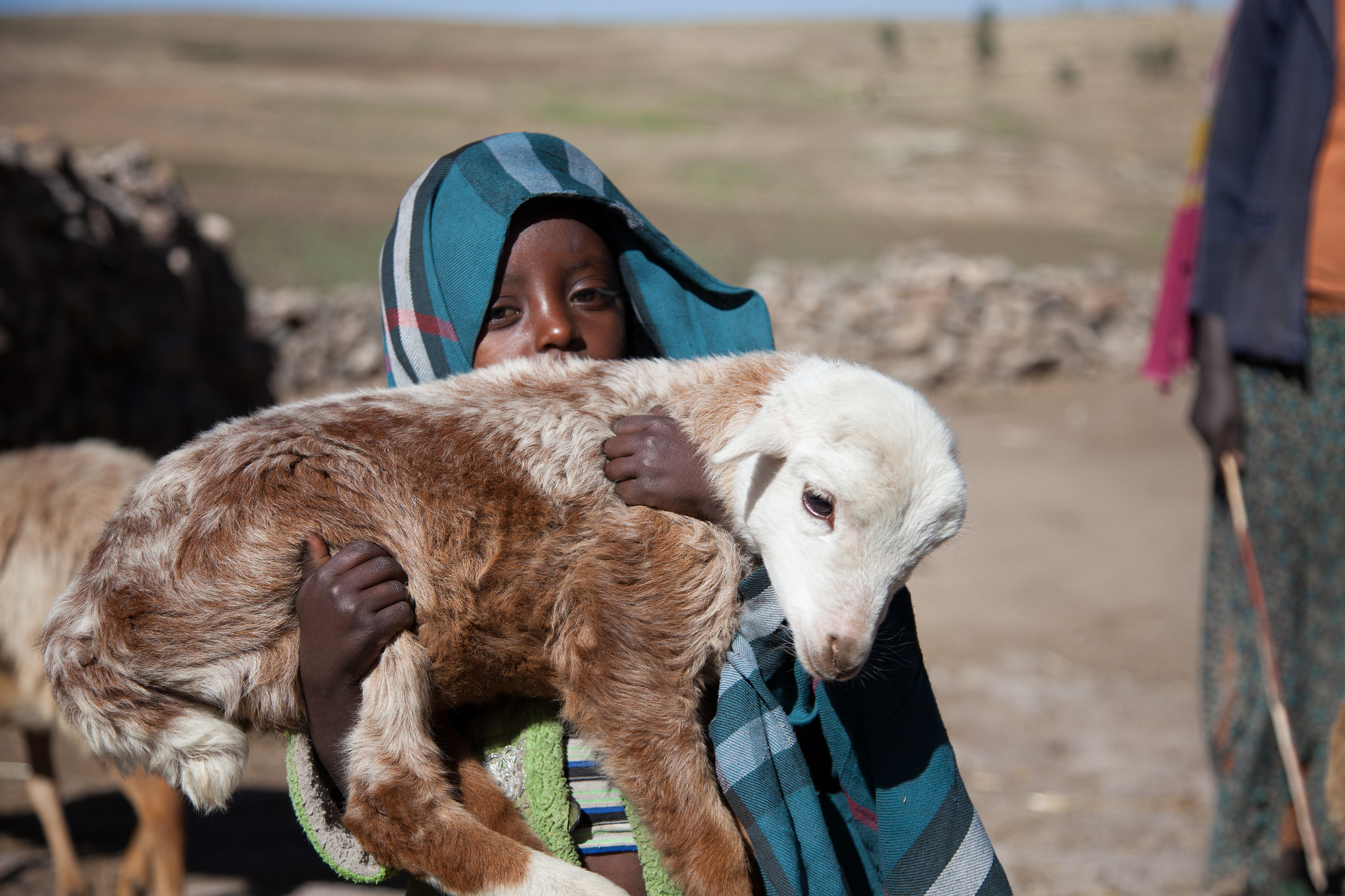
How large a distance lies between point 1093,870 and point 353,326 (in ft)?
36.2

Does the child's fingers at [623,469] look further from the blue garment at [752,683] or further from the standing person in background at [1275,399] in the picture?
the standing person in background at [1275,399]

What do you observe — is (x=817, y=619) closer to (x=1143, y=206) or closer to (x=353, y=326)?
(x=353, y=326)

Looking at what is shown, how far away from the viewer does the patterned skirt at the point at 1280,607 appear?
11.7 feet

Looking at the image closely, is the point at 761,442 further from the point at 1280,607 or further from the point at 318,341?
the point at 318,341

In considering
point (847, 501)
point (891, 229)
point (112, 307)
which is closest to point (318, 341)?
point (112, 307)

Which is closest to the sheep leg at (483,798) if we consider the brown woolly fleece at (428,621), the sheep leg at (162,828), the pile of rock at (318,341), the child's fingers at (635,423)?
the brown woolly fleece at (428,621)

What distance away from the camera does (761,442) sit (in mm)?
1724

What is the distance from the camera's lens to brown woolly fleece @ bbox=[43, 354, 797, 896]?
1617 mm

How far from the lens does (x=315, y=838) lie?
172 cm

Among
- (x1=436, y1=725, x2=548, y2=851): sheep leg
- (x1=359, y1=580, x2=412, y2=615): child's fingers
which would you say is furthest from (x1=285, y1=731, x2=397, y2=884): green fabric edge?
(x1=359, y1=580, x2=412, y2=615): child's fingers

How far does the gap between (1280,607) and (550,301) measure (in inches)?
124

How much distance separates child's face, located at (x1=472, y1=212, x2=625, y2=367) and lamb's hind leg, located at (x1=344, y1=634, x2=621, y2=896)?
75 cm

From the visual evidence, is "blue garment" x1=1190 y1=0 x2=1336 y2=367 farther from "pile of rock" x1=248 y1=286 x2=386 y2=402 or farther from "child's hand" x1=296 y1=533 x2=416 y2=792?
"pile of rock" x1=248 y1=286 x2=386 y2=402

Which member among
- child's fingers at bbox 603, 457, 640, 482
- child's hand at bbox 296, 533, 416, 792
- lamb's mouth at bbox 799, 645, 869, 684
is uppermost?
child's fingers at bbox 603, 457, 640, 482
